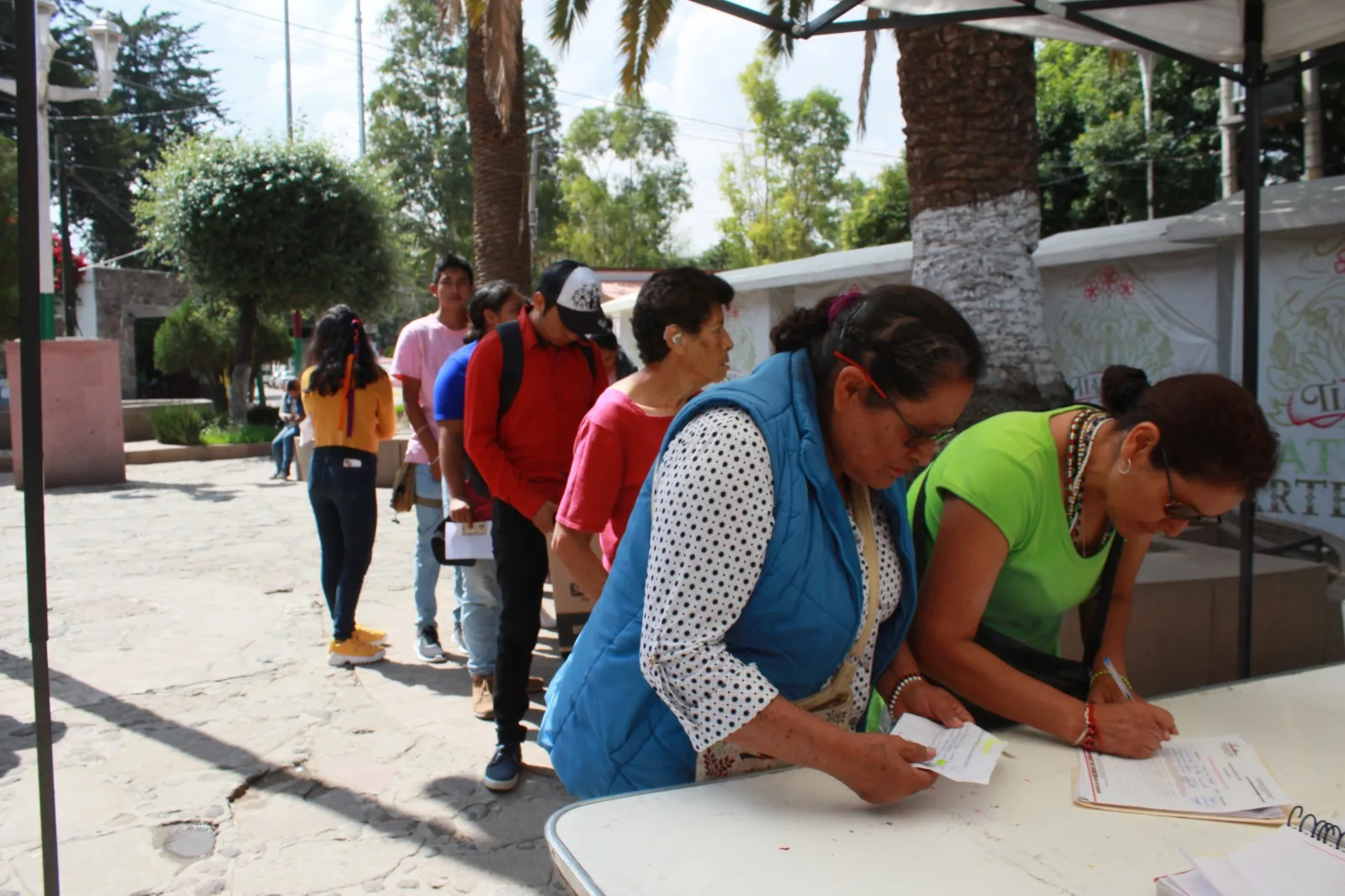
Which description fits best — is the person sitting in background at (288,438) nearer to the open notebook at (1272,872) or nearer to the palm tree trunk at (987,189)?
the palm tree trunk at (987,189)

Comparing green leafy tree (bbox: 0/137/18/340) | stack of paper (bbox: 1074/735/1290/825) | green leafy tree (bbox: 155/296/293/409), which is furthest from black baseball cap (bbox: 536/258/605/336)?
green leafy tree (bbox: 155/296/293/409)

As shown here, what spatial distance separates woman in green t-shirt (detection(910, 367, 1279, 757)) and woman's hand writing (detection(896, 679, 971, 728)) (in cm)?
6

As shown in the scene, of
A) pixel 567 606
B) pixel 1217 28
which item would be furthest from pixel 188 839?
pixel 1217 28

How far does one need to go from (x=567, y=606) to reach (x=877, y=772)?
2.68 metres

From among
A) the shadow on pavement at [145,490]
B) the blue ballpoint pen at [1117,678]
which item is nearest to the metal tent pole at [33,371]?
the blue ballpoint pen at [1117,678]

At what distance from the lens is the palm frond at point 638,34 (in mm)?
7195

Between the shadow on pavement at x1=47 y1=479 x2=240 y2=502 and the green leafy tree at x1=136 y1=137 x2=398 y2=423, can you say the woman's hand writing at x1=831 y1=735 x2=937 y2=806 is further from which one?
the green leafy tree at x1=136 y1=137 x2=398 y2=423

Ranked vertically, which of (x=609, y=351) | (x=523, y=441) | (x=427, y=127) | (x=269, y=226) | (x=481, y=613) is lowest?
(x=481, y=613)

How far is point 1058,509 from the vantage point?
201cm

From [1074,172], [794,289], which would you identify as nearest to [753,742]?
[794,289]

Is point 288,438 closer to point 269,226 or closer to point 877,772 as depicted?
point 269,226

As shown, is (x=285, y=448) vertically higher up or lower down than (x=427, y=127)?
lower down

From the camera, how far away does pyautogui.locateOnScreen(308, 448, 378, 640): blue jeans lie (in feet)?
15.8

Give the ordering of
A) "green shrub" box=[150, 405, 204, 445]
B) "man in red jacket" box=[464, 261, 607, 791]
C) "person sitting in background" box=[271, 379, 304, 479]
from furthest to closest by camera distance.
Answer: "green shrub" box=[150, 405, 204, 445] → "person sitting in background" box=[271, 379, 304, 479] → "man in red jacket" box=[464, 261, 607, 791]
